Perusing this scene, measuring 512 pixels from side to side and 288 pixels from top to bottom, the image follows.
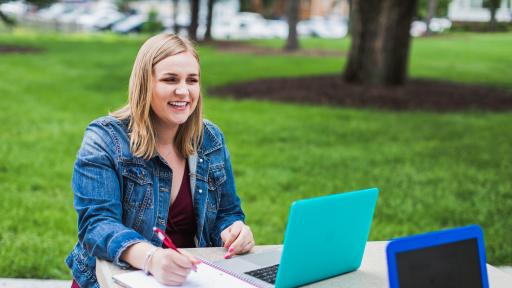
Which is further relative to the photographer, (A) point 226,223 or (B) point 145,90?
(A) point 226,223

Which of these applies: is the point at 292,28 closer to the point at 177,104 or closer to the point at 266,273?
the point at 177,104

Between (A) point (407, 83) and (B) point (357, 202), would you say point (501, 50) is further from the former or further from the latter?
(B) point (357, 202)

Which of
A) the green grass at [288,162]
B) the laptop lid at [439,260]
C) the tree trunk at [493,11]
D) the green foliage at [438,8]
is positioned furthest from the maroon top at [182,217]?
the green foliage at [438,8]

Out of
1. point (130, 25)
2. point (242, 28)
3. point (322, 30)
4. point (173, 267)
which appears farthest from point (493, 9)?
point (173, 267)

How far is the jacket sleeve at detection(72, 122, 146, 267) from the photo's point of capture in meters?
2.71

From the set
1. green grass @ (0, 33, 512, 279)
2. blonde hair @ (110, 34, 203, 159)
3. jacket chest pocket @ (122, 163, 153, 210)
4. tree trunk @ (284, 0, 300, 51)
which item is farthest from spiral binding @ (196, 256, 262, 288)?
tree trunk @ (284, 0, 300, 51)

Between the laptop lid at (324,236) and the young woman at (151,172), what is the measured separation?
43 cm

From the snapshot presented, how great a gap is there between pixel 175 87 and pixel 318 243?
0.87 metres

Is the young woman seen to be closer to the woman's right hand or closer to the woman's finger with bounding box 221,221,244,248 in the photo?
the woman's finger with bounding box 221,221,244,248

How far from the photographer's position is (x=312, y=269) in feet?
8.20

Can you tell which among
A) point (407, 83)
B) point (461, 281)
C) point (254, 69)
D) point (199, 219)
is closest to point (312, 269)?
point (461, 281)

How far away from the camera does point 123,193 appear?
9.62 ft

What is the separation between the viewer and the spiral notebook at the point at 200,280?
246 cm

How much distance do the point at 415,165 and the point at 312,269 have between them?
653 centimetres
